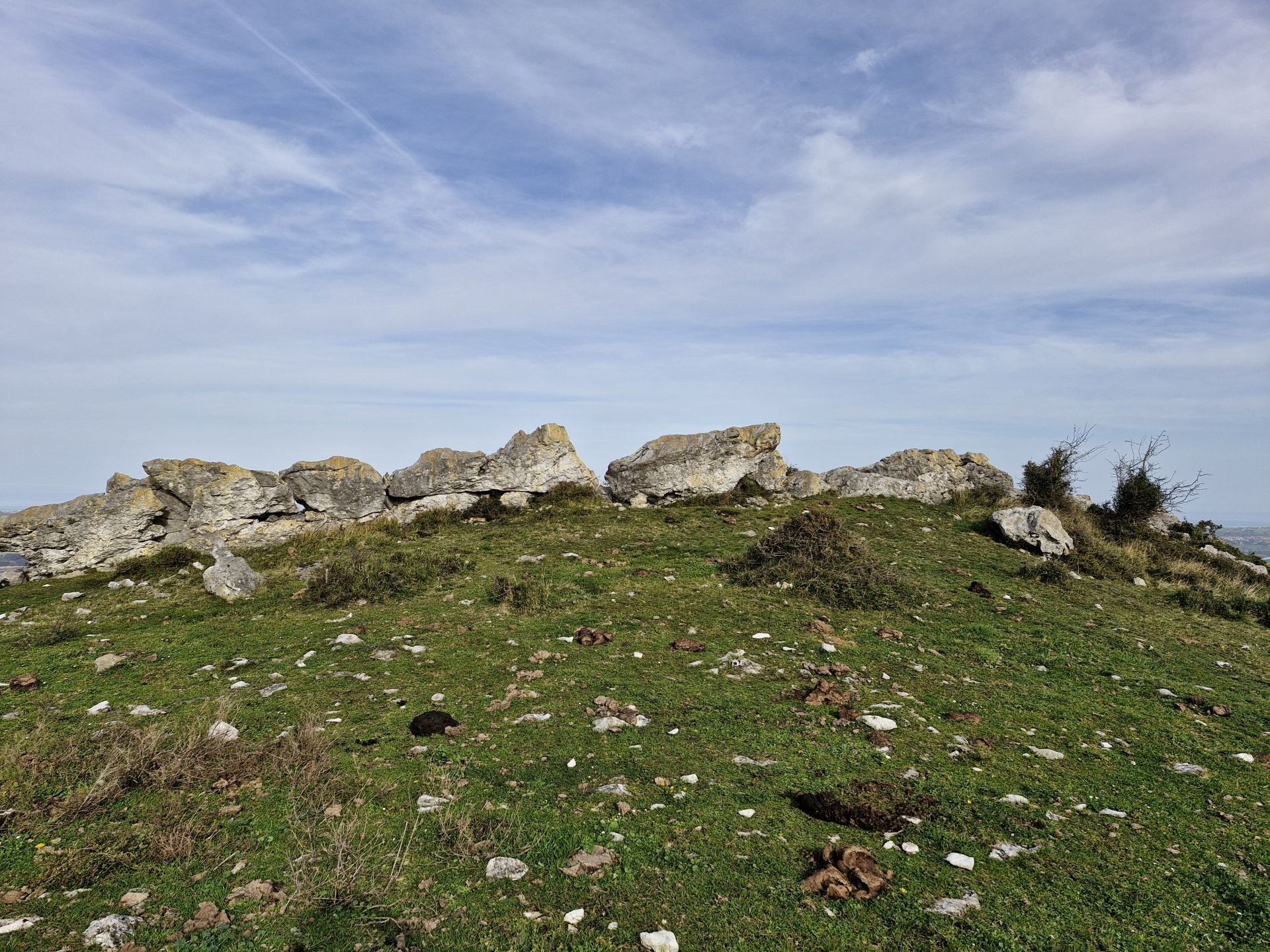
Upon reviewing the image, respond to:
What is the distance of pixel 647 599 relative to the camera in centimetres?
1202

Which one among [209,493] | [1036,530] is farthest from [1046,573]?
[209,493]

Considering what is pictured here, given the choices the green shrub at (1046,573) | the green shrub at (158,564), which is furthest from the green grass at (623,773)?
the green shrub at (158,564)

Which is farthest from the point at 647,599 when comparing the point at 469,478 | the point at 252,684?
the point at 469,478

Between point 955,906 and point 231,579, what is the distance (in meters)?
14.1

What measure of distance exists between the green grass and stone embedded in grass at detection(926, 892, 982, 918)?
2.6 inches

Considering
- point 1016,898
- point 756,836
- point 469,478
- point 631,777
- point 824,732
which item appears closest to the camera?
point 1016,898

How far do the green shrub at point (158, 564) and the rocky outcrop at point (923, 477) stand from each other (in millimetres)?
21467

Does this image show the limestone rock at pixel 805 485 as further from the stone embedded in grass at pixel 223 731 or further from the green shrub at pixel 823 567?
the stone embedded in grass at pixel 223 731

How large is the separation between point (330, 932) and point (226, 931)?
2.08 feet

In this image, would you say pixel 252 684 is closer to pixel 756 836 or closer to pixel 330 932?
pixel 330 932

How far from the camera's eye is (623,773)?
5.95 m

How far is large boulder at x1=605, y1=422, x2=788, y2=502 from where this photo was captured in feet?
75.9

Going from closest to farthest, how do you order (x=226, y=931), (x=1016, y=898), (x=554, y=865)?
(x=226, y=931), (x=1016, y=898), (x=554, y=865)

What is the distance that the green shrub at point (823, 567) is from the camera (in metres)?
11.9
